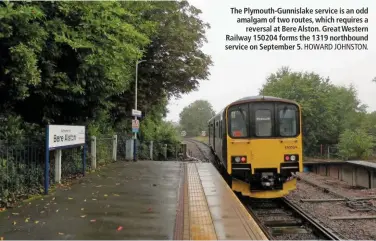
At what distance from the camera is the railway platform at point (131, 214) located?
5.83m

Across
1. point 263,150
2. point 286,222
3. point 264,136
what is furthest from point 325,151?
point 286,222

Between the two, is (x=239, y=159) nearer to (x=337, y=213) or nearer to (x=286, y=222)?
(x=286, y=222)

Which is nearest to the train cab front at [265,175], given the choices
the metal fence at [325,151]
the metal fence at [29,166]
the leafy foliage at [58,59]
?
the leafy foliage at [58,59]

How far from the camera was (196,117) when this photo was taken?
121m

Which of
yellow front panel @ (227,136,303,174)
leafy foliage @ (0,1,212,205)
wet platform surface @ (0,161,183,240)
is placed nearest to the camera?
wet platform surface @ (0,161,183,240)

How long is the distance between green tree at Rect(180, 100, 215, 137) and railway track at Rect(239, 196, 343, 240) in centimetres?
10543

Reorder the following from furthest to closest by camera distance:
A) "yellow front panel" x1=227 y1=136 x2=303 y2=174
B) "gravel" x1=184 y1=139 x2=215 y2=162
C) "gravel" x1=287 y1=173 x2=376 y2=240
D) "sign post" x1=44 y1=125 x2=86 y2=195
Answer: "gravel" x1=184 y1=139 x2=215 y2=162
"yellow front panel" x1=227 y1=136 x2=303 y2=174
"sign post" x1=44 y1=125 x2=86 y2=195
"gravel" x1=287 y1=173 x2=376 y2=240

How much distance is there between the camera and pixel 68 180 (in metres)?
11.0

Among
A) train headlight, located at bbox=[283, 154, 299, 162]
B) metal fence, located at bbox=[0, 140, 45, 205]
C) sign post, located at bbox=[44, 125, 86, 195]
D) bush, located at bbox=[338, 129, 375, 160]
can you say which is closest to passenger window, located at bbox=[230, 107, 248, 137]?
train headlight, located at bbox=[283, 154, 299, 162]

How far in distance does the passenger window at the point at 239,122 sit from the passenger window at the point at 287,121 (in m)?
1.05

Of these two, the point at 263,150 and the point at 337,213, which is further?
the point at 263,150

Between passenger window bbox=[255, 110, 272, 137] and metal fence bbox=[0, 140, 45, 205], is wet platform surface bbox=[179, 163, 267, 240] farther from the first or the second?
metal fence bbox=[0, 140, 45, 205]

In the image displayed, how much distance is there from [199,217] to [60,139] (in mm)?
4765

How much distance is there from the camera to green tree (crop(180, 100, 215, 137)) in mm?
119500
